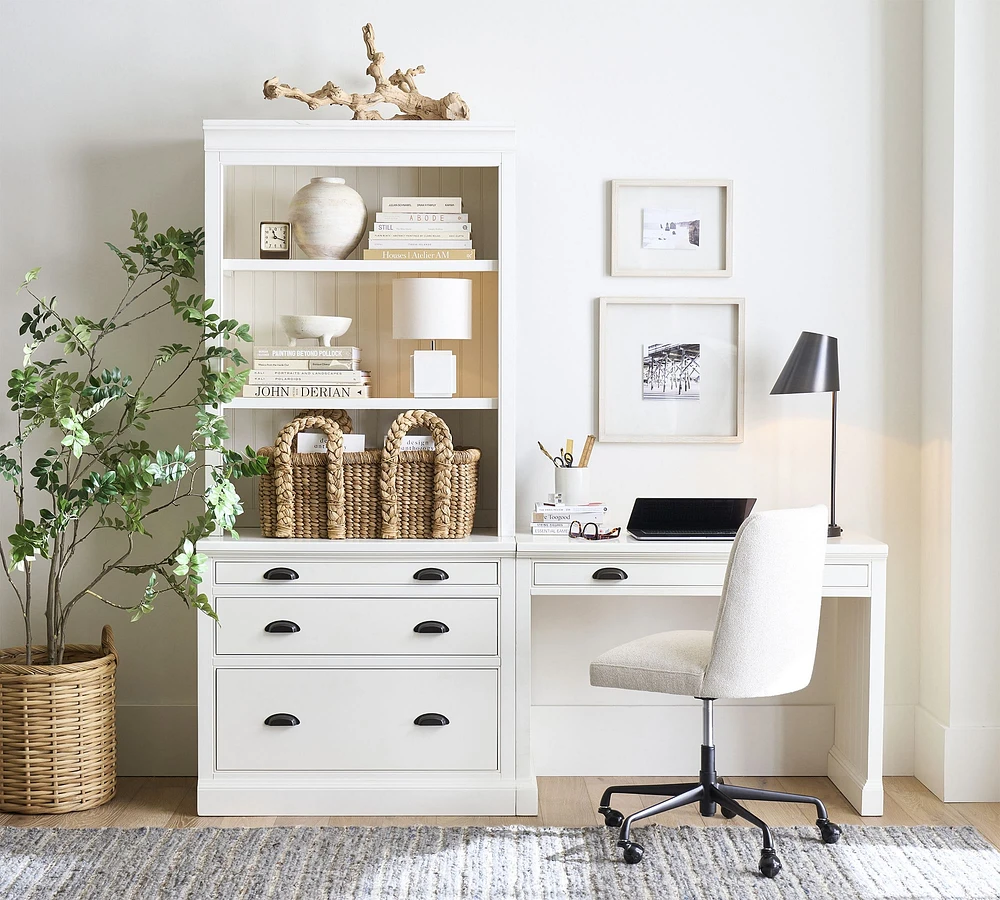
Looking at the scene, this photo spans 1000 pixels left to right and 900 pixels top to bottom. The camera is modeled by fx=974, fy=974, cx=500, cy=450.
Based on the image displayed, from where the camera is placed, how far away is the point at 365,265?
9.45 ft

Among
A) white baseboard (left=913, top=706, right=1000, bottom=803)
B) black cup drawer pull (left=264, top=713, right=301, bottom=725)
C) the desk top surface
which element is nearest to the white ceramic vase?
the desk top surface

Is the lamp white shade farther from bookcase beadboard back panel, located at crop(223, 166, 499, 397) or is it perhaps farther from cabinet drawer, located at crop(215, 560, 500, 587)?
cabinet drawer, located at crop(215, 560, 500, 587)

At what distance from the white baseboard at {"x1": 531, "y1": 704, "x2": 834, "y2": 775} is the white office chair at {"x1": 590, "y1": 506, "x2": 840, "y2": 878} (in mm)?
539

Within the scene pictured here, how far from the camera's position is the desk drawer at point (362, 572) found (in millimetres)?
2807

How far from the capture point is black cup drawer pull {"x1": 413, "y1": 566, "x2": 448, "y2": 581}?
110 inches

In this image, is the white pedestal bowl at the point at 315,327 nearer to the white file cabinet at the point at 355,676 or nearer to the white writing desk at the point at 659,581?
the white file cabinet at the point at 355,676

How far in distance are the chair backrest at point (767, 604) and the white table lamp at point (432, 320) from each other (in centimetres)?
102

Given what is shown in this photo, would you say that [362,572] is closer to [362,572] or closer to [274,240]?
[362,572]

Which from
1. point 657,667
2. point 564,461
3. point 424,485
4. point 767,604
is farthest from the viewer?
point 564,461

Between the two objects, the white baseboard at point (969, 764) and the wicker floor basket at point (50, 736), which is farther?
the white baseboard at point (969, 764)

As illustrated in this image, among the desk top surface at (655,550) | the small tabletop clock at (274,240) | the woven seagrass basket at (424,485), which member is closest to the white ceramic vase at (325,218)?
the small tabletop clock at (274,240)

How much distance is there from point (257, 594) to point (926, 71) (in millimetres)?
2637

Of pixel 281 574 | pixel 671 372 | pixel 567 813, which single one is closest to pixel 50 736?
pixel 281 574

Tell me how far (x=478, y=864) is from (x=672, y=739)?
942 millimetres
